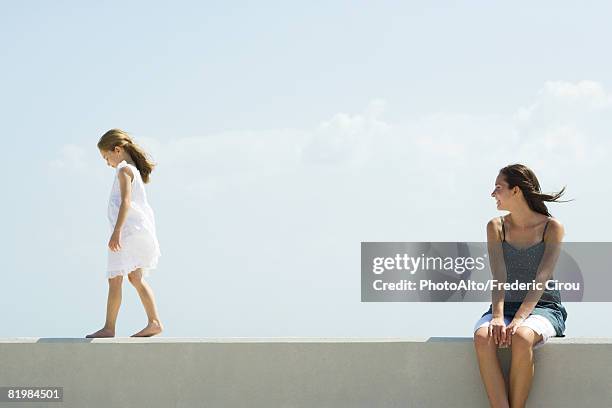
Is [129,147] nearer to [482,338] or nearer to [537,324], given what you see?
[482,338]

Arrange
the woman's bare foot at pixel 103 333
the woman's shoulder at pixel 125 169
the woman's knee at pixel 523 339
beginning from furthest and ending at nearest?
the woman's shoulder at pixel 125 169, the woman's bare foot at pixel 103 333, the woman's knee at pixel 523 339

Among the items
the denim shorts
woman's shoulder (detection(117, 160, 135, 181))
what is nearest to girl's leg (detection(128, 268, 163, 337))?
woman's shoulder (detection(117, 160, 135, 181))

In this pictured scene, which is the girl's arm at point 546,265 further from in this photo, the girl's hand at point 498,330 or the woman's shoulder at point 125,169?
the woman's shoulder at point 125,169

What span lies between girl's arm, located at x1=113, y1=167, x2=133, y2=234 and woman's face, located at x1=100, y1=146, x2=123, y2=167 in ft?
0.53

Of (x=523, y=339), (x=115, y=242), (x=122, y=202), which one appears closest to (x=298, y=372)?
(x=523, y=339)

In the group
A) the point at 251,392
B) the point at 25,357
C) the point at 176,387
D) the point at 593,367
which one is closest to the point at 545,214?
the point at 593,367

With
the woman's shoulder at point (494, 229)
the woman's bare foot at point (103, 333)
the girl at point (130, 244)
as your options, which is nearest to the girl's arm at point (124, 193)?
the girl at point (130, 244)

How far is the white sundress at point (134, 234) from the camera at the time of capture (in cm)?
443

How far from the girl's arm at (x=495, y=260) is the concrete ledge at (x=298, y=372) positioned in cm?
31

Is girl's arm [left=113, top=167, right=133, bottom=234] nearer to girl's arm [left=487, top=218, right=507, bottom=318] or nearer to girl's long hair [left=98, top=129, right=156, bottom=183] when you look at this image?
girl's long hair [left=98, top=129, right=156, bottom=183]

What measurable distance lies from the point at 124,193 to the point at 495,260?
216 cm

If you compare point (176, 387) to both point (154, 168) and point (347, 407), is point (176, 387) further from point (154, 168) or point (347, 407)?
point (154, 168)

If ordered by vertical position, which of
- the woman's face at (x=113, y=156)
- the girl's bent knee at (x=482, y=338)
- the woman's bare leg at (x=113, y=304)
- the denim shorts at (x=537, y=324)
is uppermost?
the woman's face at (x=113, y=156)

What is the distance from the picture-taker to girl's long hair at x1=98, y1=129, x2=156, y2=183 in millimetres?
4660
